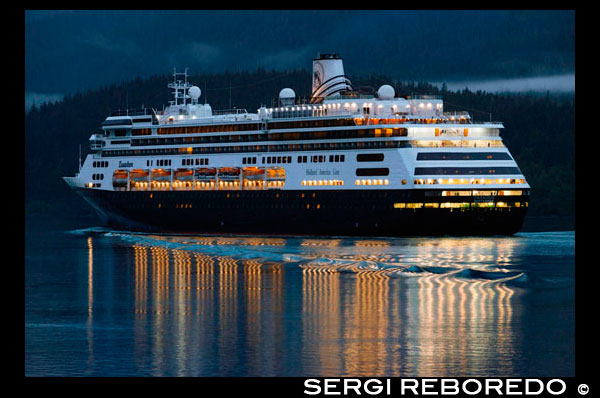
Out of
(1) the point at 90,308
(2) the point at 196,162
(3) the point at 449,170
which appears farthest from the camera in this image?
(2) the point at 196,162

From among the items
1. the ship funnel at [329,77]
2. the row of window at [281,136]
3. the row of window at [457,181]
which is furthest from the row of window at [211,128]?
the row of window at [457,181]

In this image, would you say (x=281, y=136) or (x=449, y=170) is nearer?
(x=449, y=170)

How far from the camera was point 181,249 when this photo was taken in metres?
86.3

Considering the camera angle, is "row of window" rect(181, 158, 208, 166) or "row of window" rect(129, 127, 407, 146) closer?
"row of window" rect(129, 127, 407, 146)

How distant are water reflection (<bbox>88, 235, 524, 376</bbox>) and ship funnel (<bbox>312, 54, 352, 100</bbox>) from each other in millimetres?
27111

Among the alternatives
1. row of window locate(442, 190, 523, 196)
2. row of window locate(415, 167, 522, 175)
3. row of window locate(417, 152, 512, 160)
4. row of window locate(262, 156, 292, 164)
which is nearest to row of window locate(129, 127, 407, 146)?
row of window locate(262, 156, 292, 164)

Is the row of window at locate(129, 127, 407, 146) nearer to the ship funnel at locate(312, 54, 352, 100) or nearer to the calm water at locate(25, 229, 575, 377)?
the ship funnel at locate(312, 54, 352, 100)

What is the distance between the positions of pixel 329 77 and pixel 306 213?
56.3ft

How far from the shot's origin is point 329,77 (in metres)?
108

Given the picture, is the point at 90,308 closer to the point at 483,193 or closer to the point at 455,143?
the point at 483,193

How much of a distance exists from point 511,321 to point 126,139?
223 feet

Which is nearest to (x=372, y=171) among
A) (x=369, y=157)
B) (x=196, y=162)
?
(x=369, y=157)

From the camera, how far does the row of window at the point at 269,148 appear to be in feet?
307

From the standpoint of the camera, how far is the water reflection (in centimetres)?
3975
